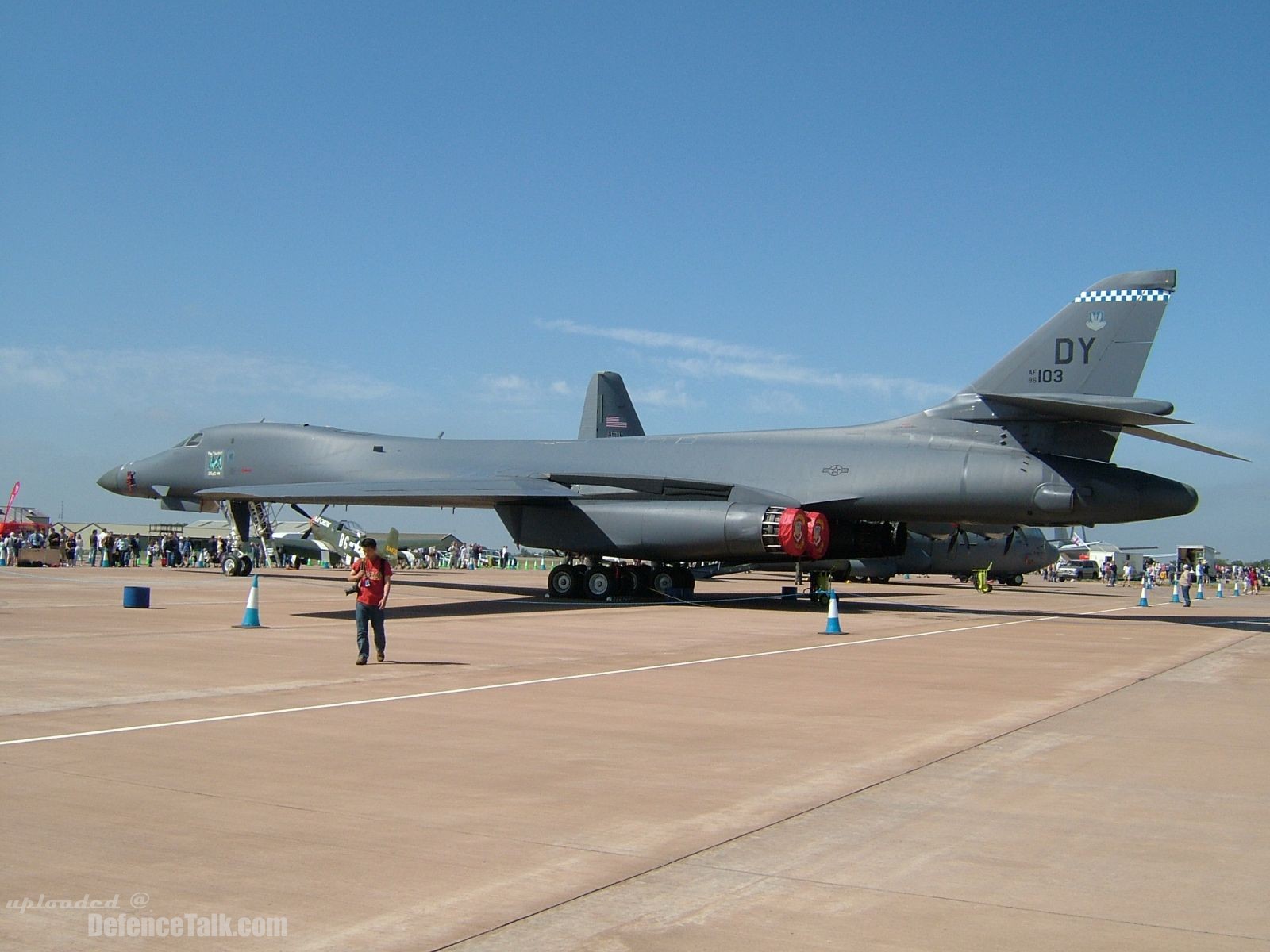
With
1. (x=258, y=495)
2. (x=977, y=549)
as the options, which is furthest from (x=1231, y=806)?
(x=977, y=549)

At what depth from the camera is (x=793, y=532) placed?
2080 cm

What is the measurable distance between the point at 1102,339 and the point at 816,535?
6.01m

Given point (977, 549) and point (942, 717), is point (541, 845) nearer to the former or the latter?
point (942, 717)

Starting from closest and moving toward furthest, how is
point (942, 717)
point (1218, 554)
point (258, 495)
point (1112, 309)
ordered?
point (942, 717) < point (1112, 309) < point (258, 495) < point (1218, 554)

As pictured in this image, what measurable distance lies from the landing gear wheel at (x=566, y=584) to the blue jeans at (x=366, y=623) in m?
12.2

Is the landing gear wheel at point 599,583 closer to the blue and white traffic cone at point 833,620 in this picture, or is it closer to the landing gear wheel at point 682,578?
the landing gear wheel at point 682,578

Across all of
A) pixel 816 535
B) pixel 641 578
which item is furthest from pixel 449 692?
pixel 641 578

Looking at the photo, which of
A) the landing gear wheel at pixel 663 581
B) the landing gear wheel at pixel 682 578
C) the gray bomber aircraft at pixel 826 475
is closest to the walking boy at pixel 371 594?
the gray bomber aircraft at pixel 826 475

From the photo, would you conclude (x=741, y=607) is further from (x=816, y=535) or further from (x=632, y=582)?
(x=816, y=535)

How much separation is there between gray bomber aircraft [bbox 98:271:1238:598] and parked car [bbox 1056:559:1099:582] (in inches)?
2031

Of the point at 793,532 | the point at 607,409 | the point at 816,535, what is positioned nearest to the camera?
the point at 793,532

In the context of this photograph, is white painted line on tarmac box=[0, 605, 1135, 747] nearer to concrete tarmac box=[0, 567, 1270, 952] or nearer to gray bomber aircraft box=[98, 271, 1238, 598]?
concrete tarmac box=[0, 567, 1270, 952]

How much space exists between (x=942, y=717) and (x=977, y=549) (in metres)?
31.8

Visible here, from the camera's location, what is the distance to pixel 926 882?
463cm
